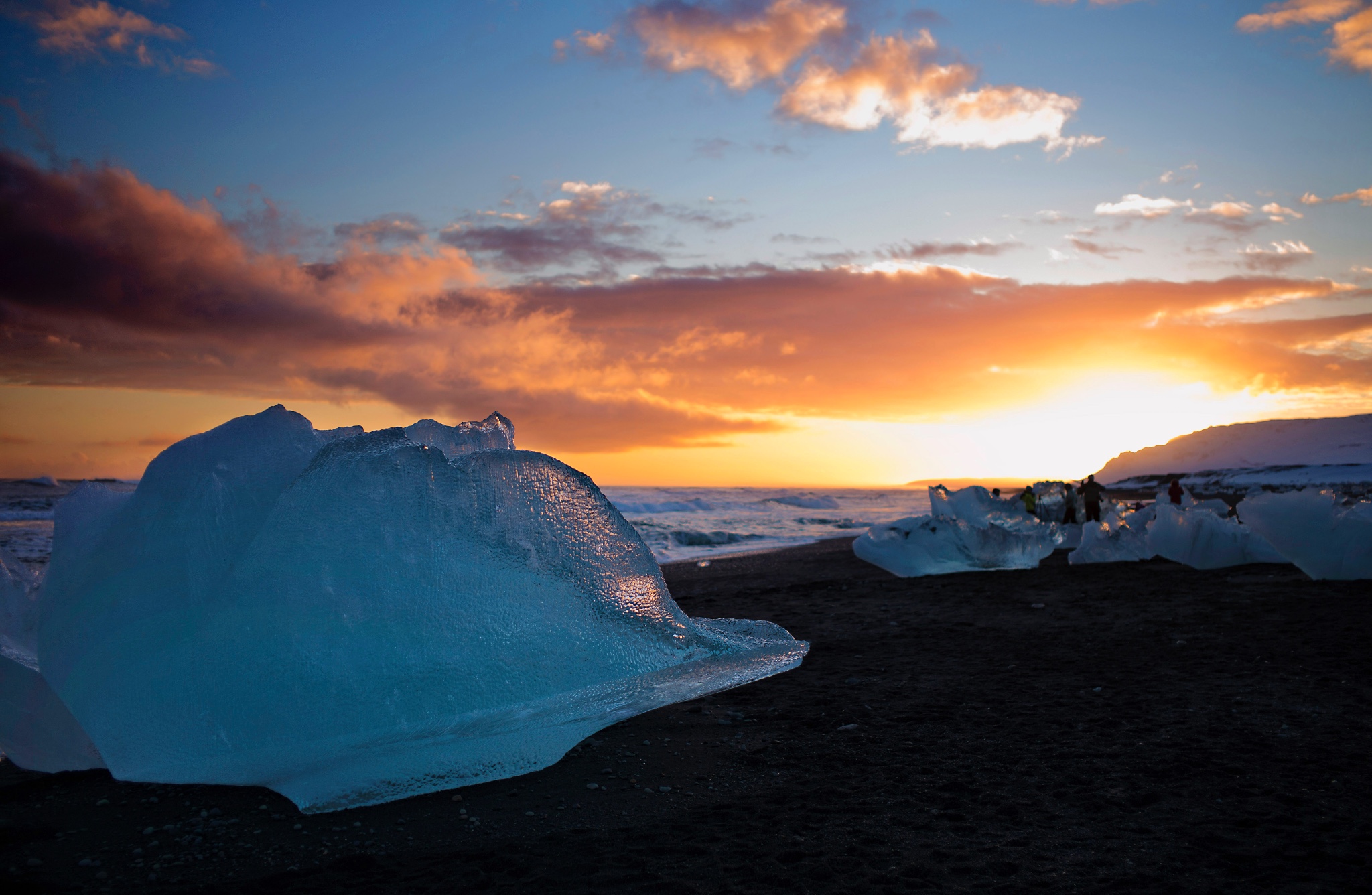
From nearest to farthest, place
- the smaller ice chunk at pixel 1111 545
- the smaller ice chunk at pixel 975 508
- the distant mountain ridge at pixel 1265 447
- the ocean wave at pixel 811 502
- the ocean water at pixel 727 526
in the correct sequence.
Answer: the smaller ice chunk at pixel 1111 545 < the smaller ice chunk at pixel 975 508 < the ocean water at pixel 727 526 < the ocean wave at pixel 811 502 < the distant mountain ridge at pixel 1265 447

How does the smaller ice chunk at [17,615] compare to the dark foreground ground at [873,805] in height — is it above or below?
above

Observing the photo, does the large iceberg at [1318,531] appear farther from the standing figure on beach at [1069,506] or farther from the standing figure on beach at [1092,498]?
the standing figure on beach at [1069,506]

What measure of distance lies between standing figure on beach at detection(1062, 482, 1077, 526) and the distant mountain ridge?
5639cm

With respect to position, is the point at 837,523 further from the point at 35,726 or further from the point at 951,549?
the point at 35,726

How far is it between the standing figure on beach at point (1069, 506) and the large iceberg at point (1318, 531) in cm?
852

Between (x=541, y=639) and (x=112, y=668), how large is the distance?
1.86 m

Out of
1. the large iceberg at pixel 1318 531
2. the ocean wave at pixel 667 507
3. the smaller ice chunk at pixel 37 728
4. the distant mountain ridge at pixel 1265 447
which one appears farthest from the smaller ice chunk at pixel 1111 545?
the distant mountain ridge at pixel 1265 447

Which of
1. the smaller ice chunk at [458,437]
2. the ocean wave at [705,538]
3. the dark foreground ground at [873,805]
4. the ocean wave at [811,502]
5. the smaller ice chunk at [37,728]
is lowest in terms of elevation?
the ocean wave at [811,502]

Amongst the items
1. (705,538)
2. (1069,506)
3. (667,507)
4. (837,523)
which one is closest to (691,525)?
(705,538)

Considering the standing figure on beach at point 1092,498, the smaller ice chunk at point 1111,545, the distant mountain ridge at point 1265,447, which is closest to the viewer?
the smaller ice chunk at point 1111,545

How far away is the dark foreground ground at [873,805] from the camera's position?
8.52 ft

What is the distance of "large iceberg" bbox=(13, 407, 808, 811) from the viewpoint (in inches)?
127

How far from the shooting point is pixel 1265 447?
7500 centimetres

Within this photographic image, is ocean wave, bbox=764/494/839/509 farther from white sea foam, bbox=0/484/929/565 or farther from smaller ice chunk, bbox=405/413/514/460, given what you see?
smaller ice chunk, bbox=405/413/514/460
